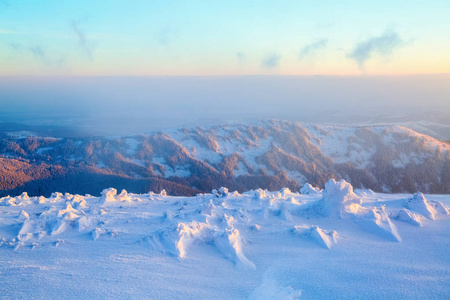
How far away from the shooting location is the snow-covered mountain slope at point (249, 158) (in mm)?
54000

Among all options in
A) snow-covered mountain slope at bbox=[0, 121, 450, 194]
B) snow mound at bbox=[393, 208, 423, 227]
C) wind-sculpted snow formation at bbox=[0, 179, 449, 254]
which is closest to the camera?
wind-sculpted snow formation at bbox=[0, 179, 449, 254]

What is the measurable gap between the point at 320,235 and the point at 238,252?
2272mm

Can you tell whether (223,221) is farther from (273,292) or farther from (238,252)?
(273,292)

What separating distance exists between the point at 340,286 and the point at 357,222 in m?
3.25

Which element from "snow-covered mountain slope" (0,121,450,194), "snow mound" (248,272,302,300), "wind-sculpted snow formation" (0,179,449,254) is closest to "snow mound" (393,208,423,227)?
"wind-sculpted snow formation" (0,179,449,254)

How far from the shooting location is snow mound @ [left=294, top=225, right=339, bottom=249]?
7789 mm

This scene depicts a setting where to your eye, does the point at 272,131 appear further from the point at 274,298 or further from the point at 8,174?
the point at 274,298

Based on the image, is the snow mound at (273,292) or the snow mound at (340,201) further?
the snow mound at (340,201)

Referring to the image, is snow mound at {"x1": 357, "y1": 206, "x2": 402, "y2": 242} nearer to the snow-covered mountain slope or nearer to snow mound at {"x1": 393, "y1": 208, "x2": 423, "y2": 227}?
snow mound at {"x1": 393, "y1": 208, "x2": 423, "y2": 227}

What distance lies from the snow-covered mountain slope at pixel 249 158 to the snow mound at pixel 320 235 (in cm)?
4052

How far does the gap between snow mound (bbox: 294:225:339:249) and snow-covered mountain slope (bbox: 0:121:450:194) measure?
40516 mm

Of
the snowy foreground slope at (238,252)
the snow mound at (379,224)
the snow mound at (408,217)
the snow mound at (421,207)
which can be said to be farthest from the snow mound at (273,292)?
the snow mound at (421,207)

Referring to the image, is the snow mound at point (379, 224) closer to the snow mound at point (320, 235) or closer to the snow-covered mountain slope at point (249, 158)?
the snow mound at point (320, 235)

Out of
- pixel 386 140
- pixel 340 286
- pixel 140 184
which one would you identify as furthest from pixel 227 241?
pixel 386 140
